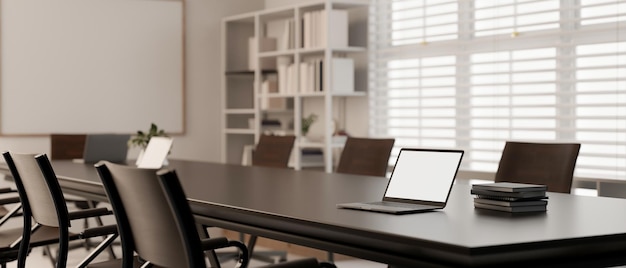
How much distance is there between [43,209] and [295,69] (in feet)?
12.7

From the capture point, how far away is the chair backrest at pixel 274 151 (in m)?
5.65

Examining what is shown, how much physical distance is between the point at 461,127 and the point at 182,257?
4.12 metres

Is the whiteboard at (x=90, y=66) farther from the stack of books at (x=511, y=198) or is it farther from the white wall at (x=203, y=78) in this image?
the stack of books at (x=511, y=198)

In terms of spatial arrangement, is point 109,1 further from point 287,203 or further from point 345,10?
point 287,203

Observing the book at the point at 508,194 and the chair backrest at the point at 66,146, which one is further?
the chair backrest at the point at 66,146

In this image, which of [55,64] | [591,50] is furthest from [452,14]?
[55,64]

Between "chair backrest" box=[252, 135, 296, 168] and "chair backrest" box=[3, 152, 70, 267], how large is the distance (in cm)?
218

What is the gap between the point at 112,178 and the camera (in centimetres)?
259

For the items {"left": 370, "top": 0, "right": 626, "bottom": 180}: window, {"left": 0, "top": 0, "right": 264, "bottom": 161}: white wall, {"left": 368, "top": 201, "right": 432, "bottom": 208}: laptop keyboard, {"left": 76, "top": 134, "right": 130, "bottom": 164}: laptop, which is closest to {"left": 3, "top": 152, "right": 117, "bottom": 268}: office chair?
{"left": 368, "top": 201, "right": 432, "bottom": 208}: laptop keyboard

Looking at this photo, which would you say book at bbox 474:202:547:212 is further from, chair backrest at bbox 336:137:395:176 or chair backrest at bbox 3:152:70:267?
chair backrest at bbox 336:137:395:176

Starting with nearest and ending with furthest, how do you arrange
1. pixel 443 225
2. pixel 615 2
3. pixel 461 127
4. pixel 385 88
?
pixel 443 225 → pixel 615 2 → pixel 461 127 → pixel 385 88

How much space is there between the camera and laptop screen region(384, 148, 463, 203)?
8.50 ft

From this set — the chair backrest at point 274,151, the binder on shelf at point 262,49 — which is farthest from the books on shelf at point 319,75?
the chair backrest at point 274,151

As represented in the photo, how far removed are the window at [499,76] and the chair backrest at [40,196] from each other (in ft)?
10.7
